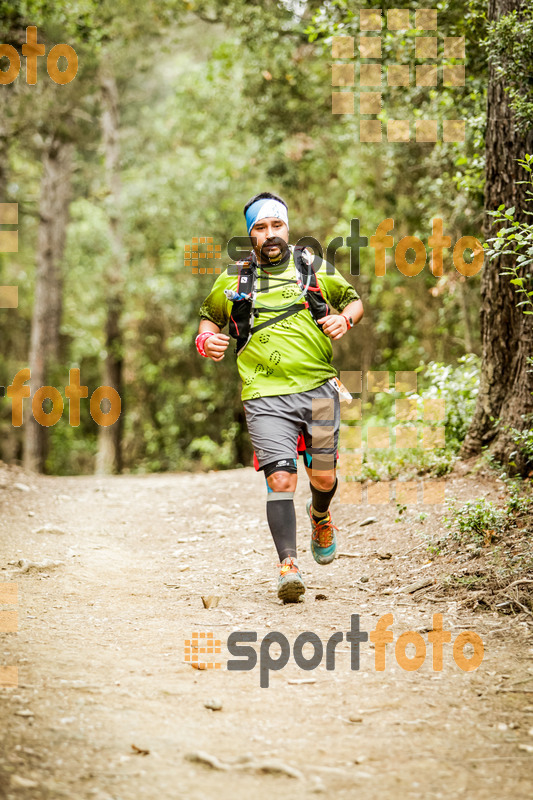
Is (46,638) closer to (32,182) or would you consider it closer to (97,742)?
(97,742)

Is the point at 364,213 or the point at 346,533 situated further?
the point at 364,213

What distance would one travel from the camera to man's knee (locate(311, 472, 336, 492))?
483 centimetres

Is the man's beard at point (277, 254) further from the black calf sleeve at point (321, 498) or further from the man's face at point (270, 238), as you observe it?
the black calf sleeve at point (321, 498)

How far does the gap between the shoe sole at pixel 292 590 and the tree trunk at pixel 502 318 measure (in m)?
2.30

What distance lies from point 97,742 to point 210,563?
10.1 feet

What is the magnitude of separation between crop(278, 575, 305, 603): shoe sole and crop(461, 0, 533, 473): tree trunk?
2.30 meters

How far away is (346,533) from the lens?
20.9 feet

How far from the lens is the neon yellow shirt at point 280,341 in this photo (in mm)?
4676

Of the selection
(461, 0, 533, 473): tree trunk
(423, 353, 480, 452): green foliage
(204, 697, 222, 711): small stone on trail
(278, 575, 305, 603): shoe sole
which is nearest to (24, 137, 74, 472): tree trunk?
(423, 353, 480, 452): green foliage

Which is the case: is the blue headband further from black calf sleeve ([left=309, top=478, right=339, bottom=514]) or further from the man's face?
black calf sleeve ([left=309, top=478, right=339, bottom=514])

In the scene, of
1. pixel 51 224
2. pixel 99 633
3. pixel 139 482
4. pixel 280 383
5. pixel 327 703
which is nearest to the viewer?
pixel 327 703

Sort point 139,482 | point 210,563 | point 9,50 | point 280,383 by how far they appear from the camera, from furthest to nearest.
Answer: point 9,50 < point 139,482 < point 210,563 < point 280,383

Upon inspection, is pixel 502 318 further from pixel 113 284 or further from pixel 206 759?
pixel 113 284

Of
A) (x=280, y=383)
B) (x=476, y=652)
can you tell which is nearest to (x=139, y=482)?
(x=280, y=383)
